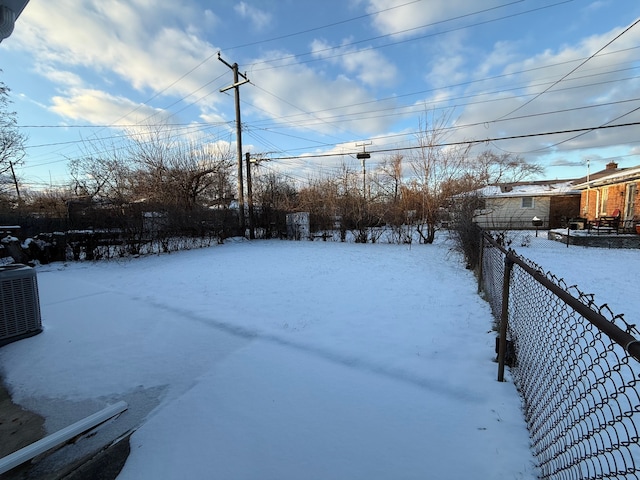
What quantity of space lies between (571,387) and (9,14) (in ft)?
15.0

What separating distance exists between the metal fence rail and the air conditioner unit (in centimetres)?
469

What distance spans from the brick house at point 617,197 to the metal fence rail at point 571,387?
14.0 metres

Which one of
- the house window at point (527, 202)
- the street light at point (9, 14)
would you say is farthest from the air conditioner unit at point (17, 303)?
the house window at point (527, 202)

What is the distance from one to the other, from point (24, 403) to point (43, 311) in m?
2.88

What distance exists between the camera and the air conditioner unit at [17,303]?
3.18 m

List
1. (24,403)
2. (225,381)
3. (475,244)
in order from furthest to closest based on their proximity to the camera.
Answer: (475,244) < (225,381) < (24,403)

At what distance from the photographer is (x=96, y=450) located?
1.81m

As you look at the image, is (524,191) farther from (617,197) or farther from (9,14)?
(9,14)

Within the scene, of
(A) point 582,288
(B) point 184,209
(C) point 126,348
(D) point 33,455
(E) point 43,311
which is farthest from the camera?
(B) point 184,209

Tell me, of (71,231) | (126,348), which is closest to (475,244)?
(126,348)

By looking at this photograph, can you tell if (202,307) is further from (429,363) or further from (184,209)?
(184,209)

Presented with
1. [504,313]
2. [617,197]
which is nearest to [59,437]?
[504,313]

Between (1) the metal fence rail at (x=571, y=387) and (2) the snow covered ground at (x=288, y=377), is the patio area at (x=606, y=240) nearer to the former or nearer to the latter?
(2) the snow covered ground at (x=288, y=377)

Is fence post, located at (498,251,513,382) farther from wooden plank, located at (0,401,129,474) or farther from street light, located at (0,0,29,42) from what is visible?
street light, located at (0,0,29,42)
